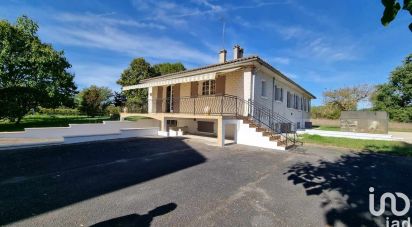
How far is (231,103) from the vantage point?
15.4m

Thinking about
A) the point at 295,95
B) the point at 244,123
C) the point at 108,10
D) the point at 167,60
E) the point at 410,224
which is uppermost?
the point at 167,60

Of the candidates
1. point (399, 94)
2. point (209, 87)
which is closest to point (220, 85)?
point (209, 87)

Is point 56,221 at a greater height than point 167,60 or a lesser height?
lesser

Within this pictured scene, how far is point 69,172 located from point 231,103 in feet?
35.6

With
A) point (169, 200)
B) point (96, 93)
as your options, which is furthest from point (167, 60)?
point (169, 200)

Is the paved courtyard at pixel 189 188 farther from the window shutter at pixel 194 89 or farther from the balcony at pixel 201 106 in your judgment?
the window shutter at pixel 194 89

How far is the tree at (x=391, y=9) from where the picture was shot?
281cm

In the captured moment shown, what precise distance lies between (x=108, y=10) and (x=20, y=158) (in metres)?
11.3

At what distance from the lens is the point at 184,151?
11.2m

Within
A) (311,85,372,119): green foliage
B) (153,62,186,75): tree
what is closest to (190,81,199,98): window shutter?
(153,62,186,75): tree

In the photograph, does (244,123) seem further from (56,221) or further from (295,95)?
(295,95)

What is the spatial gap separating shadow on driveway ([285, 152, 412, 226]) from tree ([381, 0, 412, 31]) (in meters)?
3.72

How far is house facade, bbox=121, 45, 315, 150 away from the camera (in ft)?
44.8

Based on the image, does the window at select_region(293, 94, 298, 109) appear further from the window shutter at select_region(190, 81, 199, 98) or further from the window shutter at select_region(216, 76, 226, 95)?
the window shutter at select_region(190, 81, 199, 98)
